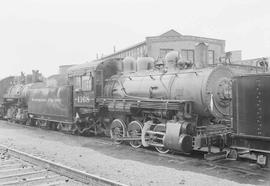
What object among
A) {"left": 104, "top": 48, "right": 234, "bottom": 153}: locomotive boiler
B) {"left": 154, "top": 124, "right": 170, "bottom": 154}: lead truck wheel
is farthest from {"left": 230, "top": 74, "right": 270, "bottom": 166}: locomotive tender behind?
{"left": 154, "top": 124, "right": 170, "bottom": 154}: lead truck wheel

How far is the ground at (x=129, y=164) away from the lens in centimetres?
723

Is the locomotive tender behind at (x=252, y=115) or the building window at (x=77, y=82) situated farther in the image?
the building window at (x=77, y=82)

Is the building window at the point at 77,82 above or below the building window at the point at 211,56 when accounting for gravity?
below

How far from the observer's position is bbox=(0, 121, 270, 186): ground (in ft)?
23.7

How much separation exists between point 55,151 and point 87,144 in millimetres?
1914

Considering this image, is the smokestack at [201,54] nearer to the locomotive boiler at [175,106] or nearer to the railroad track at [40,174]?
the locomotive boiler at [175,106]

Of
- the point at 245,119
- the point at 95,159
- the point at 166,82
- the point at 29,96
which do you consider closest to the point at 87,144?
the point at 95,159

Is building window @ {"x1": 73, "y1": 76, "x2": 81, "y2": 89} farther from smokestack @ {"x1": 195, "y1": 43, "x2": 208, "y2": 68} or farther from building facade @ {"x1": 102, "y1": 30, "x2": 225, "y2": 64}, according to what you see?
building facade @ {"x1": 102, "y1": 30, "x2": 225, "y2": 64}

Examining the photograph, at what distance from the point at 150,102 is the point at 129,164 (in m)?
A: 2.77

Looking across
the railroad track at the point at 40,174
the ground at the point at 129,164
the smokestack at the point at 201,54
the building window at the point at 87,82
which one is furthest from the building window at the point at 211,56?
the railroad track at the point at 40,174

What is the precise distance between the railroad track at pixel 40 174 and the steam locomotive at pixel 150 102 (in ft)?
10.8

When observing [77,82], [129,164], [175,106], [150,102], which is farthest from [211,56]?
[129,164]

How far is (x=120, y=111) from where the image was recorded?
12.6 metres

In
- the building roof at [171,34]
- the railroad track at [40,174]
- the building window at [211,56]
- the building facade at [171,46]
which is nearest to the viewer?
the railroad track at [40,174]
